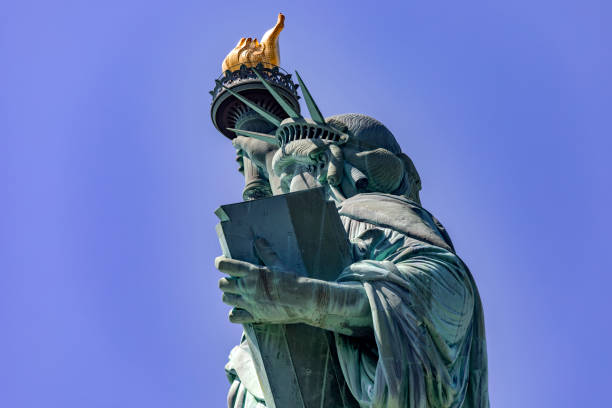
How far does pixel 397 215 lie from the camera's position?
387 inches

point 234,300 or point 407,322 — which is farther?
point 407,322

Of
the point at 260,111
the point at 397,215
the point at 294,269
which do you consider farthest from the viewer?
the point at 260,111

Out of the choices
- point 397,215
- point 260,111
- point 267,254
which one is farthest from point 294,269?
point 260,111

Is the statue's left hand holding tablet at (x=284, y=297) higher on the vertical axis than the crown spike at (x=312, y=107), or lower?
lower

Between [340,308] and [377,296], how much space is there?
306 mm

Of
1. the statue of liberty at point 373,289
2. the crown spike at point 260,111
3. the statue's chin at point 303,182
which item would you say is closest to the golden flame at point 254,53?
the crown spike at point 260,111

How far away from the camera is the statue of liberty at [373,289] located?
8445 millimetres

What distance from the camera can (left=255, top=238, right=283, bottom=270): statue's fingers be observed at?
8688mm

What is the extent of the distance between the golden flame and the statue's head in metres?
2.78

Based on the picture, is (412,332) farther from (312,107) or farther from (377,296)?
(312,107)

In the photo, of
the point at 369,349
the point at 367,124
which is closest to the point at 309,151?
the point at 367,124

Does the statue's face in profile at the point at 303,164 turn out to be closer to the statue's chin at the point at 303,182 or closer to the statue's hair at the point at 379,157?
the statue's chin at the point at 303,182

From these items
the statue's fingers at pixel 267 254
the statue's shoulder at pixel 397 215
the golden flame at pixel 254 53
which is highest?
the golden flame at pixel 254 53

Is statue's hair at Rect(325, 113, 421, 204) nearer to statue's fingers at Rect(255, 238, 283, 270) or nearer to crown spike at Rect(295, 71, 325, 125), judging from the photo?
crown spike at Rect(295, 71, 325, 125)
